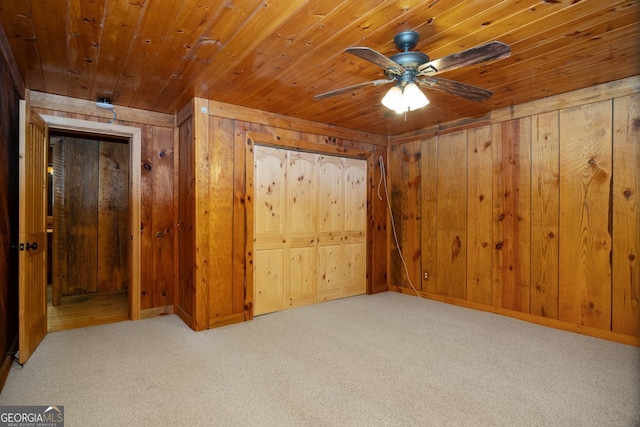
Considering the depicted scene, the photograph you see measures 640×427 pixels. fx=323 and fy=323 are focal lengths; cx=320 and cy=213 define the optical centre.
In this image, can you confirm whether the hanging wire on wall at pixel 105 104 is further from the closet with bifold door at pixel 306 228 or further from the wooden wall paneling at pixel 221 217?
the closet with bifold door at pixel 306 228

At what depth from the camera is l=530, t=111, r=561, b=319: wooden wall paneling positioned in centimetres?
338

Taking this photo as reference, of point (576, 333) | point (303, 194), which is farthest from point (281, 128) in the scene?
point (576, 333)

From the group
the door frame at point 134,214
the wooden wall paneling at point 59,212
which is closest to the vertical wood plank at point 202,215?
the door frame at point 134,214

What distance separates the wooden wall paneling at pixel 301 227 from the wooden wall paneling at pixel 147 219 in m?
1.58

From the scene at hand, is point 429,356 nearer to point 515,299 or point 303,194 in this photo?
point 515,299

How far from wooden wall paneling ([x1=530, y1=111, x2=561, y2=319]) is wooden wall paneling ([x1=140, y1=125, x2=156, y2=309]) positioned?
4.31 m

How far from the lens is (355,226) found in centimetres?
468

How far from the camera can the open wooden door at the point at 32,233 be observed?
8.13ft

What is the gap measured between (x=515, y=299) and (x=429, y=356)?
164 centimetres

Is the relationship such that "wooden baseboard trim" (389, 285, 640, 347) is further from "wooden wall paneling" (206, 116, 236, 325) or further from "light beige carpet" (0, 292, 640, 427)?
"wooden wall paneling" (206, 116, 236, 325)

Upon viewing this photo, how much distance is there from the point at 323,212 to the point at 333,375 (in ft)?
7.65

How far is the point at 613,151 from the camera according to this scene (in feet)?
9.93

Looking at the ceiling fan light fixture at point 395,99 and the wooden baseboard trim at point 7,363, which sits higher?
the ceiling fan light fixture at point 395,99

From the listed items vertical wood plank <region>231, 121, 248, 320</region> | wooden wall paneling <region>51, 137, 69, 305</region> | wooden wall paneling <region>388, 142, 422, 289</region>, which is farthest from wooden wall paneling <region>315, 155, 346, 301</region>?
wooden wall paneling <region>51, 137, 69, 305</region>
